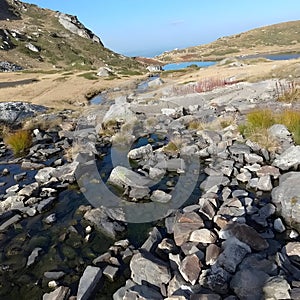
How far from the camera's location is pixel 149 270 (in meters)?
5.50

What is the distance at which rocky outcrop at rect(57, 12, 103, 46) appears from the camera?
8762 centimetres

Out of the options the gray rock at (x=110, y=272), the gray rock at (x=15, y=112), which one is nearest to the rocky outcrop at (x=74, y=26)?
the gray rock at (x=15, y=112)

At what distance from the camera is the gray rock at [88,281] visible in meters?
5.37

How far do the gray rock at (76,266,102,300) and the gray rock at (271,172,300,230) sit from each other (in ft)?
13.3

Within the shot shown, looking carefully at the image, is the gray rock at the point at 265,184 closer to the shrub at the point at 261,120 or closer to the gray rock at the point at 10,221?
the shrub at the point at 261,120

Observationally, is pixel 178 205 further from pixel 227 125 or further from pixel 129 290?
pixel 227 125

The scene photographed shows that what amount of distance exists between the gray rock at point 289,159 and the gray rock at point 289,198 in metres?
1.02

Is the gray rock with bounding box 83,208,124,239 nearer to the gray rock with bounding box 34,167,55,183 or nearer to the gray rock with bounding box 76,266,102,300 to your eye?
the gray rock with bounding box 76,266,102,300

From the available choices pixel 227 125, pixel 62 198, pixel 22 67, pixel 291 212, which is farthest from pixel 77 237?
pixel 22 67

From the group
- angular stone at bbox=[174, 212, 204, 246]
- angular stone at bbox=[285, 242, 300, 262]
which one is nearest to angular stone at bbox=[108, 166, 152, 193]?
angular stone at bbox=[174, 212, 204, 246]

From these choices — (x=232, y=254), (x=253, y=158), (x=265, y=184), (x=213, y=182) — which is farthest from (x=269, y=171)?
(x=232, y=254)

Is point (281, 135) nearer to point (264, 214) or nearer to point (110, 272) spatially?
point (264, 214)

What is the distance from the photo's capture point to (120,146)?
13.4m

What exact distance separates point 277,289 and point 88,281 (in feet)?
10.2
